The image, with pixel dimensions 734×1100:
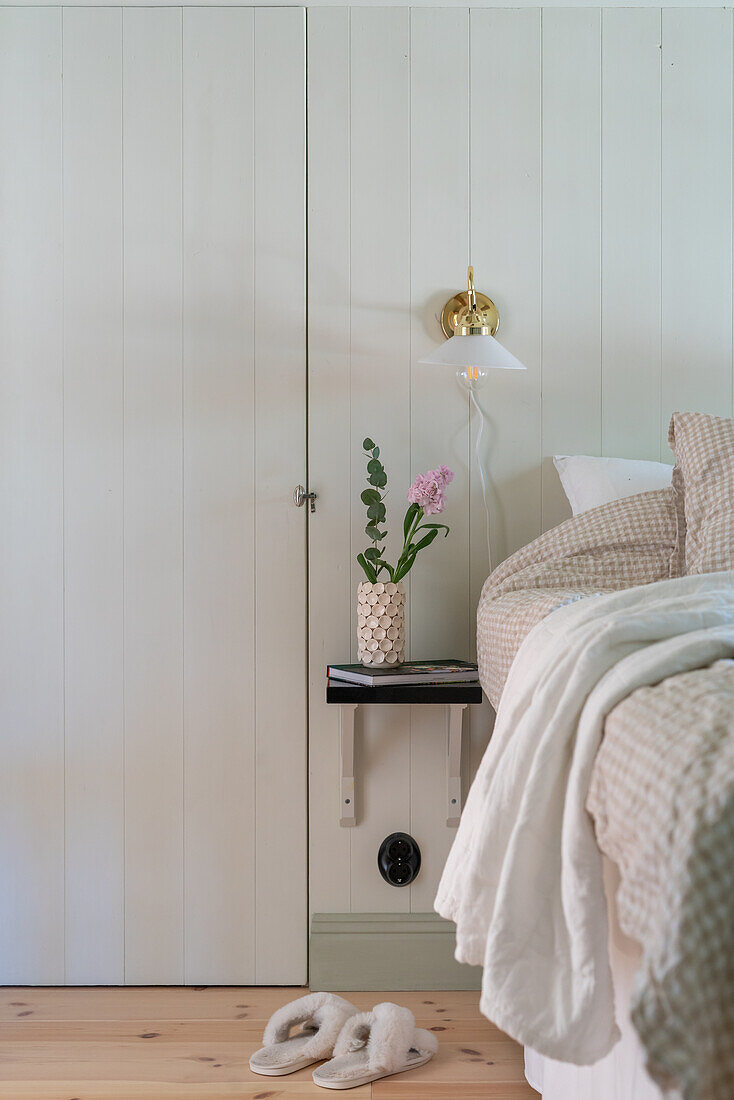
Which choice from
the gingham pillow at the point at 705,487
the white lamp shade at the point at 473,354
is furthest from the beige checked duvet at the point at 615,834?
the white lamp shade at the point at 473,354

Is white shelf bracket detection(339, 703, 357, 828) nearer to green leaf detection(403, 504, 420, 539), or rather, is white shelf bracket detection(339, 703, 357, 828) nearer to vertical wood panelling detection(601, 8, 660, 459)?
green leaf detection(403, 504, 420, 539)

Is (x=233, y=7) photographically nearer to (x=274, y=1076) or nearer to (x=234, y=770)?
(x=234, y=770)

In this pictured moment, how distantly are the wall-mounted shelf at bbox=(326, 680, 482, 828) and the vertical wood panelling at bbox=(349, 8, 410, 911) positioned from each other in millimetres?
75

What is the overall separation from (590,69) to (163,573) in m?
1.57

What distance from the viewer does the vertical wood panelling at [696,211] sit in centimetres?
214

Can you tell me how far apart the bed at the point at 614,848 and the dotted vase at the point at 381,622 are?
22.2 inches

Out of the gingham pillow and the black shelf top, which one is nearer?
the gingham pillow

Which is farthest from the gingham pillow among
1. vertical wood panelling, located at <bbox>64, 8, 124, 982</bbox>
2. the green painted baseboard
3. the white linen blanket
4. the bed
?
vertical wood panelling, located at <bbox>64, 8, 124, 982</bbox>

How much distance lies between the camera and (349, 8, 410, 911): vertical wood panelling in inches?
83.0

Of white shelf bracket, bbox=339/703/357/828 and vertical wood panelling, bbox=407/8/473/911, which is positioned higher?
vertical wood panelling, bbox=407/8/473/911

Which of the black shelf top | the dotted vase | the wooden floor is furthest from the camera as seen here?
the dotted vase

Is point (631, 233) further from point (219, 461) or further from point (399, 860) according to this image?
point (399, 860)

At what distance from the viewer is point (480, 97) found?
7.00 ft

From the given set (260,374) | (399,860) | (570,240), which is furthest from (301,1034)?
(570,240)
